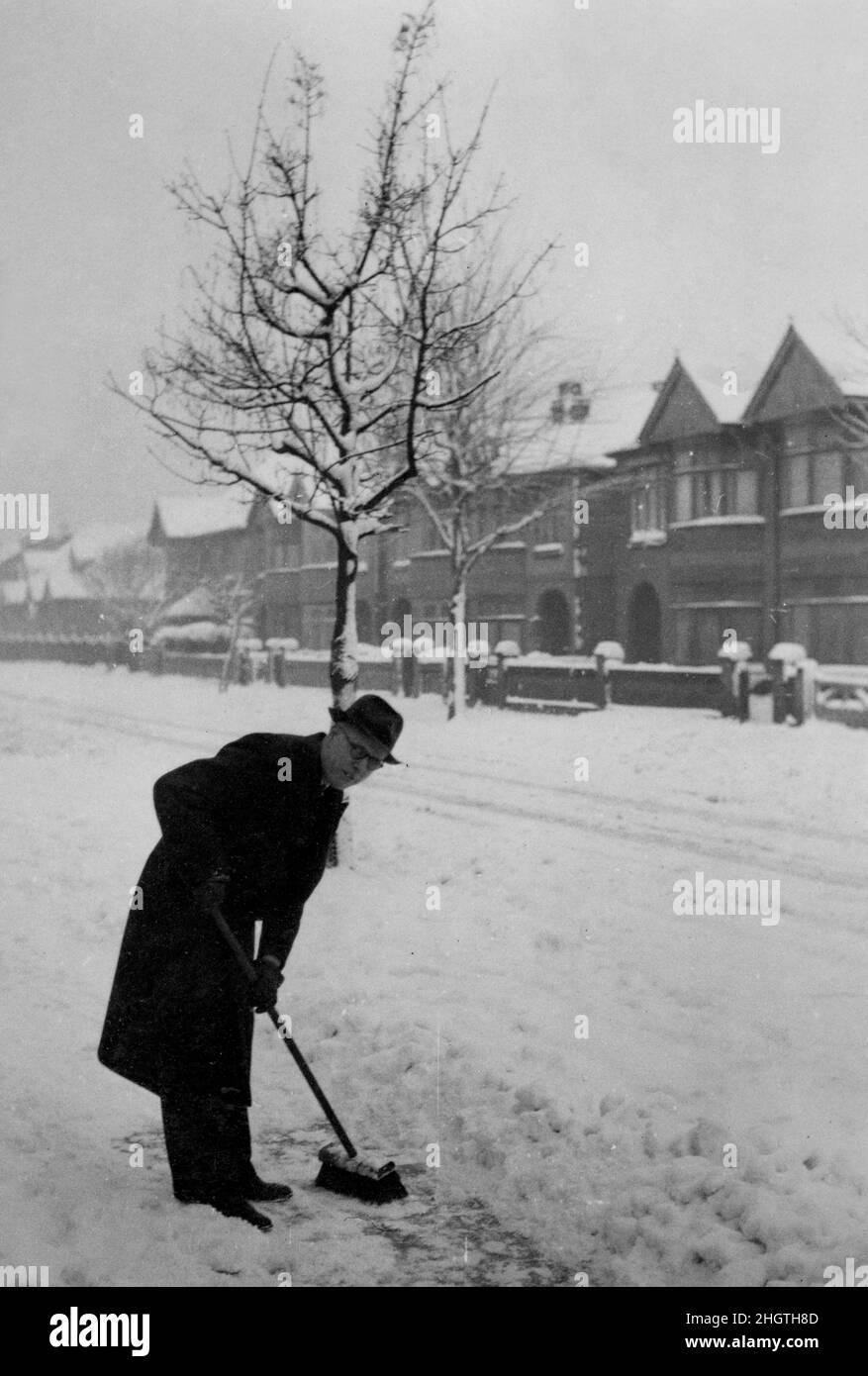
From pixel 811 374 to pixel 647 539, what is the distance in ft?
18.4

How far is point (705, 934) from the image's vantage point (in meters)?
6.00

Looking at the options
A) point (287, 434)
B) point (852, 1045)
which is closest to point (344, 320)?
point (287, 434)

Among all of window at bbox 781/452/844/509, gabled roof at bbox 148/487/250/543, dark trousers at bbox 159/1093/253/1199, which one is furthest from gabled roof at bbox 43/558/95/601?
window at bbox 781/452/844/509

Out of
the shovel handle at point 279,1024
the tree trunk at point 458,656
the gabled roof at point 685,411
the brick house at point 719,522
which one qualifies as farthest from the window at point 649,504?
the shovel handle at point 279,1024

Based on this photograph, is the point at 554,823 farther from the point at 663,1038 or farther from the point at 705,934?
the point at 663,1038

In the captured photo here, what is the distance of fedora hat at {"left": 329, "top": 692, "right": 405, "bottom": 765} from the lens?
3547 mm

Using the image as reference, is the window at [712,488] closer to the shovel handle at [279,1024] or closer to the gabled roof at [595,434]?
the gabled roof at [595,434]

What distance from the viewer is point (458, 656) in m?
8.70

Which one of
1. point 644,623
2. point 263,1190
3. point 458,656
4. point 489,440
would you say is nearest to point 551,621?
point 489,440

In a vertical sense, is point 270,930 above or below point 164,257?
below

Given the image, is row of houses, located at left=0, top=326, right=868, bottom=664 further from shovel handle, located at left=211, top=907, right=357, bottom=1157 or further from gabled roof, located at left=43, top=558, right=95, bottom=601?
shovel handle, located at left=211, top=907, right=357, bottom=1157

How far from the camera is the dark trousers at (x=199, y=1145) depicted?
362 cm

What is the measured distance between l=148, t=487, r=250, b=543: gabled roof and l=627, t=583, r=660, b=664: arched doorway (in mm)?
8736

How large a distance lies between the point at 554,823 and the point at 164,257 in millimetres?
3993
